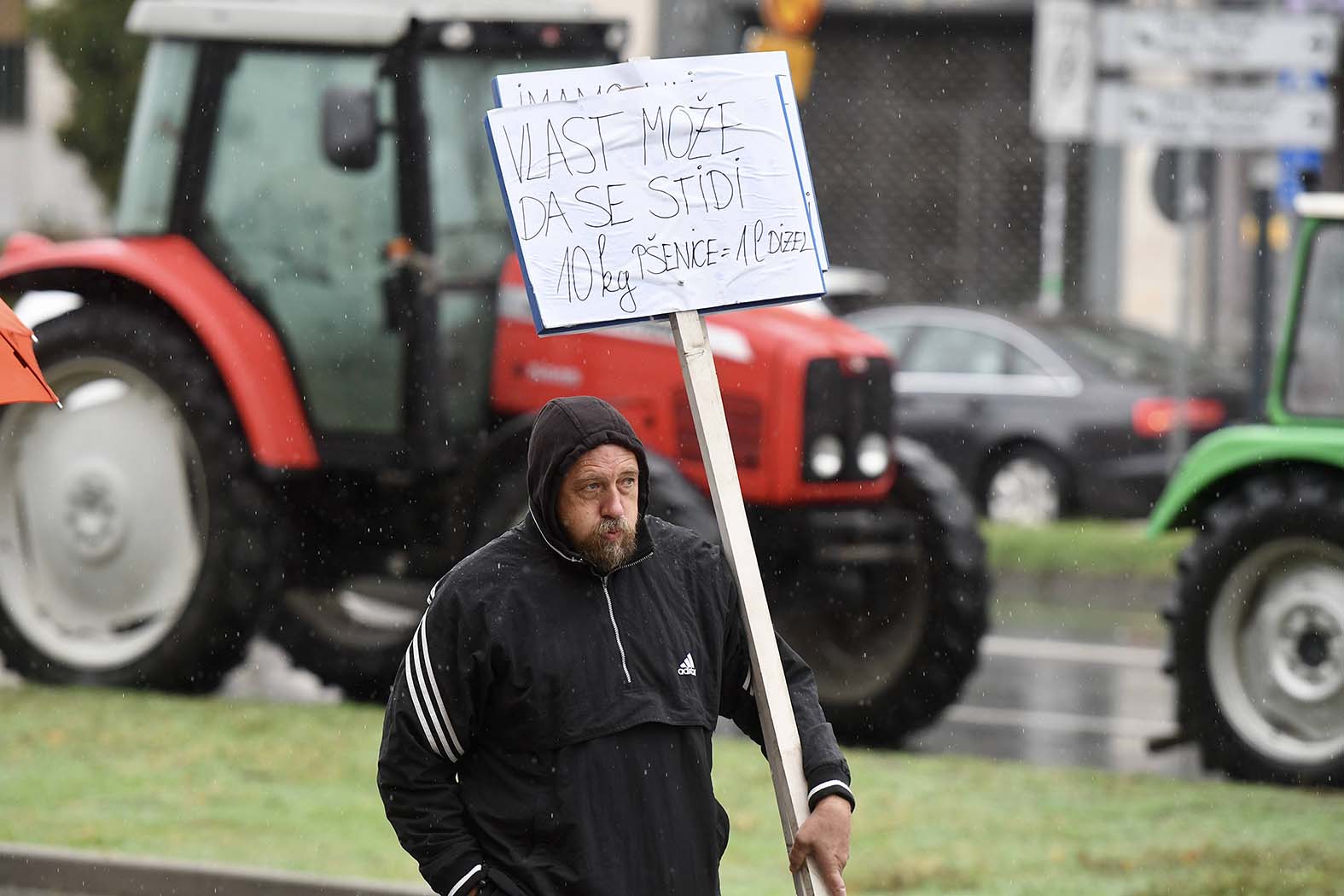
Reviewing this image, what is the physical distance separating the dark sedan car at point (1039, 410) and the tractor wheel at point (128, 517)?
7.23 metres

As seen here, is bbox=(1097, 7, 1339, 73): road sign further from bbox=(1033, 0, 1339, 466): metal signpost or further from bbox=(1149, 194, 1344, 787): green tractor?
bbox=(1149, 194, 1344, 787): green tractor

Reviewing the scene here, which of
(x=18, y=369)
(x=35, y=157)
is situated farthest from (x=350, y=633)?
(x=35, y=157)

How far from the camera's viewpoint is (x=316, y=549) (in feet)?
30.8

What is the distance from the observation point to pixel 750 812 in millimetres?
7258

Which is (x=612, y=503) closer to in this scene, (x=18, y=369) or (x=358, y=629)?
(x=18, y=369)

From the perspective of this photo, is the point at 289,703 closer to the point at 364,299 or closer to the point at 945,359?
the point at 364,299

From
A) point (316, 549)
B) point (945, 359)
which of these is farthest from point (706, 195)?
point (945, 359)

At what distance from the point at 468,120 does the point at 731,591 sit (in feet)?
17.5

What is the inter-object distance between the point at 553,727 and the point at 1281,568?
507cm

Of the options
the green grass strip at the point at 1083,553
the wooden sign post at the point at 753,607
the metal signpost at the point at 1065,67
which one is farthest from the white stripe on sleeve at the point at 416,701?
the metal signpost at the point at 1065,67

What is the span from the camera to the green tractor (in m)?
8.05

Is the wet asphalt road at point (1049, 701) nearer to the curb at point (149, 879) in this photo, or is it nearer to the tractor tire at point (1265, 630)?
the tractor tire at point (1265, 630)

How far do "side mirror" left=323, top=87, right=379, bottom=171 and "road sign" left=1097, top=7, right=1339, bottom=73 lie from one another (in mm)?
5433

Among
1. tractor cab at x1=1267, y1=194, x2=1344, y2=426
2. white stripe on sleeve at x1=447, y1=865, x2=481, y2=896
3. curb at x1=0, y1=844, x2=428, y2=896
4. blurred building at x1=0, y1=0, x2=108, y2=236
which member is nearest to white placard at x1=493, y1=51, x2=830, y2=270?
white stripe on sleeve at x1=447, y1=865, x2=481, y2=896
